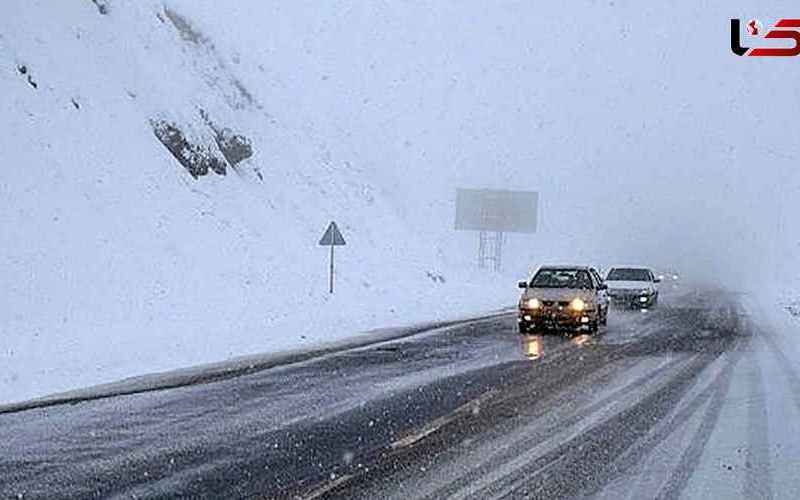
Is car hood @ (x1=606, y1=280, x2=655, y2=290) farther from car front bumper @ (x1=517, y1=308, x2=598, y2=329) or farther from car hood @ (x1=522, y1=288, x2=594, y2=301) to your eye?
car front bumper @ (x1=517, y1=308, x2=598, y2=329)

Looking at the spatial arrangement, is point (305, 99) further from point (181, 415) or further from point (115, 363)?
point (181, 415)

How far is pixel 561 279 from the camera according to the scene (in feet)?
80.2

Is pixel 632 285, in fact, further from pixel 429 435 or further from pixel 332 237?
pixel 429 435

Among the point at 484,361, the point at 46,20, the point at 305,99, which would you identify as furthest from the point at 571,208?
the point at 484,361

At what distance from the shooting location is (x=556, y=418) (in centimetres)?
1067

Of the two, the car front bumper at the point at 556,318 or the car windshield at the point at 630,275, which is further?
the car windshield at the point at 630,275

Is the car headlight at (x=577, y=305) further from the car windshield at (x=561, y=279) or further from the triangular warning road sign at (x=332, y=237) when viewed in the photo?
the triangular warning road sign at (x=332, y=237)

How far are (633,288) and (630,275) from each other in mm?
1436

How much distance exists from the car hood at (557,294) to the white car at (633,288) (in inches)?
525

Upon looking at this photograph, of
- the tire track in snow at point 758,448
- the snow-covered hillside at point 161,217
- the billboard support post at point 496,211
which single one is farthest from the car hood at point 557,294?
the billboard support post at point 496,211

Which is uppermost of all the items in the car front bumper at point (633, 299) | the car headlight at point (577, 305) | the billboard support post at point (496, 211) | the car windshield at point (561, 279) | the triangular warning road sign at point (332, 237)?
the billboard support post at point (496, 211)

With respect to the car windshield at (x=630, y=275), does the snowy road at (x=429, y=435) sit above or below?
below

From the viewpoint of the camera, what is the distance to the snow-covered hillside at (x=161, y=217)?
61.0 feet

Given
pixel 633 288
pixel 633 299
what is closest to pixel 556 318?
pixel 633 299
